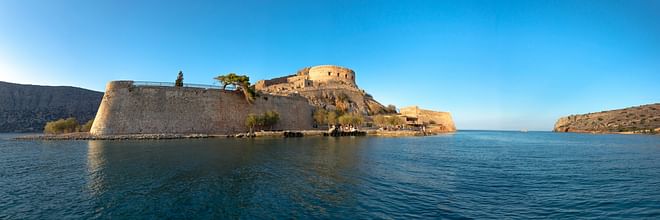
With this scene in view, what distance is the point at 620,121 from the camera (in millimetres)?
89312

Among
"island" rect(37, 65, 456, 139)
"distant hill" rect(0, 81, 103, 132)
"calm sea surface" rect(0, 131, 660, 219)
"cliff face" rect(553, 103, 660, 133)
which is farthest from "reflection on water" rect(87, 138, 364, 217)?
"cliff face" rect(553, 103, 660, 133)

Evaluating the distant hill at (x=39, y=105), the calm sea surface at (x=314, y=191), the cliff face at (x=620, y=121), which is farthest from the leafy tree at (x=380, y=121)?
the cliff face at (x=620, y=121)

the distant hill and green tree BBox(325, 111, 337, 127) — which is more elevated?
the distant hill

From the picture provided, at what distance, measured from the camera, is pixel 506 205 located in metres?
8.01

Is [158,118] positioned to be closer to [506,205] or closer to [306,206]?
[306,206]

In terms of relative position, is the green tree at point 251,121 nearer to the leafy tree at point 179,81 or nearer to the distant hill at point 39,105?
the leafy tree at point 179,81

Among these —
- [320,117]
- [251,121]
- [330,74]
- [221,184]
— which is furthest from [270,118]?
[330,74]

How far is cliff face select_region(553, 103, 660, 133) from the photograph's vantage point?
260 feet

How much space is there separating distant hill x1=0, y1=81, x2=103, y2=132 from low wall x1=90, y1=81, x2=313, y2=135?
146ft

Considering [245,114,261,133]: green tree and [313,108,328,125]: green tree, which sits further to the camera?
[313,108,328,125]: green tree

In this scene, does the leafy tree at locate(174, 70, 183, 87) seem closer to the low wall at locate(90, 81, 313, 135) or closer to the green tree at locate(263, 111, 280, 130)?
the low wall at locate(90, 81, 313, 135)

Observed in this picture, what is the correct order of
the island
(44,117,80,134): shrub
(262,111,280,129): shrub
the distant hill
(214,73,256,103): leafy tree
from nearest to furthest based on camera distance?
the island
(44,117,80,134): shrub
(214,73,256,103): leafy tree
(262,111,280,129): shrub
the distant hill

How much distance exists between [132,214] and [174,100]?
33613 mm

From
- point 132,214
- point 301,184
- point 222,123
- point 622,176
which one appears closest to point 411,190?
point 301,184
